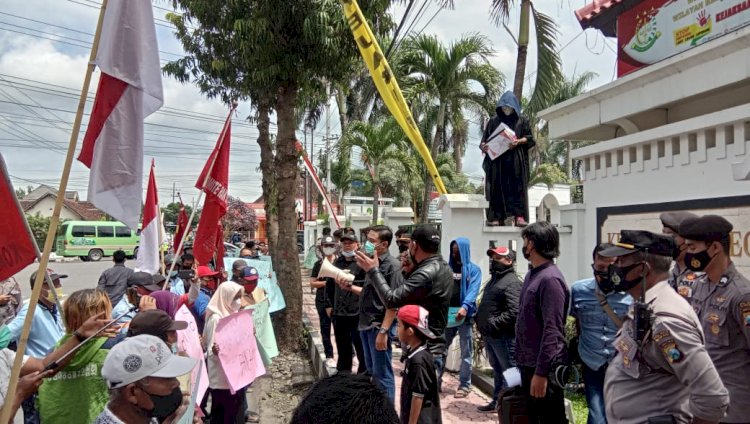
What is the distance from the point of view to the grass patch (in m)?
4.83

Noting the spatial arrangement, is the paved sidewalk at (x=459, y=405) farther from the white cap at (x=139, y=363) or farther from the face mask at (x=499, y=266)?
the white cap at (x=139, y=363)

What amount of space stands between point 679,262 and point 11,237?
12.6ft

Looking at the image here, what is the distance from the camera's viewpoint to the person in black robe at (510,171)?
7.04 metres

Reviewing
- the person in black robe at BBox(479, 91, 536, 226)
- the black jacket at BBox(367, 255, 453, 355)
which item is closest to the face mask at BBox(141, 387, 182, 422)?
the black jacket at BBox(367, 255, 453, 355)

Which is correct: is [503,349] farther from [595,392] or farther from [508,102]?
[508,102]

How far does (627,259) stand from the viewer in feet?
8.45

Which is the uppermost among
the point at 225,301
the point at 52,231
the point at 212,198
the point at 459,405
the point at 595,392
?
the point at 212,198

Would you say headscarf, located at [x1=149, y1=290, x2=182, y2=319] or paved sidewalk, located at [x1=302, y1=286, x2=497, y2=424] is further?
paved sidewalk, located at [x1=302, y1=286, x2=497, y2=424]

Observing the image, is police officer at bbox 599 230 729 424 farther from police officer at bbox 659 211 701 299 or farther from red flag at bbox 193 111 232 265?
red flag at bbox 193 111 232 265

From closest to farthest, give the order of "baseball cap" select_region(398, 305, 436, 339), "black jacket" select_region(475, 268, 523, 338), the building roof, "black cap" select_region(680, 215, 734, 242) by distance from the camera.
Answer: "black cap" select_region(680, 215, 734, 242)
"baseball cap" select_region(398, 305, 436, 339)
"black jacket" select_region(475, 268, 523, 338)
the building roof

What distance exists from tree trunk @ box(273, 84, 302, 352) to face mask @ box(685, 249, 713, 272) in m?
6.06

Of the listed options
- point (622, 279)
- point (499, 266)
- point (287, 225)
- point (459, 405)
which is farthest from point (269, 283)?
point (622, 279)

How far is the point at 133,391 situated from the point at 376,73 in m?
5.34

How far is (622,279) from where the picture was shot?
259cm
